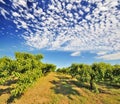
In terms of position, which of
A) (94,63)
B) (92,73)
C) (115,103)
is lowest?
(115,103)

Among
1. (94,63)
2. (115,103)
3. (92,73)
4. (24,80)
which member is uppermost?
(94,63)

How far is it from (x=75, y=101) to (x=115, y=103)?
8.51 m

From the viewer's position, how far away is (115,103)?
103 ft

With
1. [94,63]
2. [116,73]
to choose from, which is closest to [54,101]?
[94,63]

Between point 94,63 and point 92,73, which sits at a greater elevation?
point 94,63

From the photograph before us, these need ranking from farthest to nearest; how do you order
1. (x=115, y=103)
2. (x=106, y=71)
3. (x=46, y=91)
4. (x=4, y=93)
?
(x=106, y=71), (x=46, y=91), (x=4, y=93), (x=115, y=103)

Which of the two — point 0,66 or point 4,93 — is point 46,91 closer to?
point 4,93

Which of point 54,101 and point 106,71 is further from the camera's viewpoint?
point 106,71

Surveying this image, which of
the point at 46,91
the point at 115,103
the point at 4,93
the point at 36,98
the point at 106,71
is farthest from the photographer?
the point at 106,71

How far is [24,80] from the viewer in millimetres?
31250

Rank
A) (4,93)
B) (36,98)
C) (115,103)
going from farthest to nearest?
(4,93), (36,98), (115,103)

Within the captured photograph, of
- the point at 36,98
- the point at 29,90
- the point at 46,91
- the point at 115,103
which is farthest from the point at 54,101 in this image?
the point at 115,103

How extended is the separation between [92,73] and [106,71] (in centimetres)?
498

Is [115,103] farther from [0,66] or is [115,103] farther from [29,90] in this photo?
[0,66]
